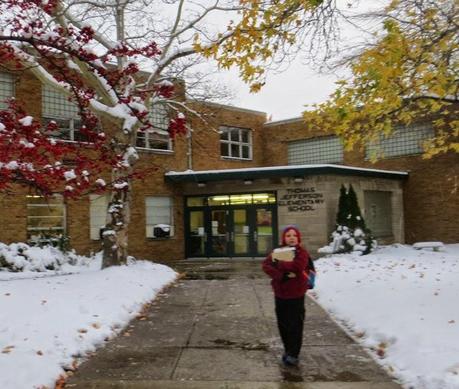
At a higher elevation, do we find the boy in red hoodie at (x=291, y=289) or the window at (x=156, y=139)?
the window at (x=156, y=139)

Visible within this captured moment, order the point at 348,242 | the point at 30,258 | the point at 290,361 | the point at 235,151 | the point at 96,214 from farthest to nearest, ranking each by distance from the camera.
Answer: the point at 235,151 → the point at 96,214 → the point at 348,242 → the point at 30,258 → the point at 290,361

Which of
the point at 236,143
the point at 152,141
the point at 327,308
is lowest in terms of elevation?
the point at 327,308

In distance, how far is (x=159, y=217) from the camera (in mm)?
22516

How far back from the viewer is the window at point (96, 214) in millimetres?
20156

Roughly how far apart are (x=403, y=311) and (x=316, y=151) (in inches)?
761

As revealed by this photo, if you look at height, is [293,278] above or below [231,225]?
below

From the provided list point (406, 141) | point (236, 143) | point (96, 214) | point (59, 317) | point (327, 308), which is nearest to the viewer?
point (59, 317)

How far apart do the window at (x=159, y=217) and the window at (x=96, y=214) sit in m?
2.13

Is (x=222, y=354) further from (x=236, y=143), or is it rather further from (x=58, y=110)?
(x=236, y=143)

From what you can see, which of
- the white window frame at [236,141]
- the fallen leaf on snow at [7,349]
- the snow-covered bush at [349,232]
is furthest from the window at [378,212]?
the fallen leaf on snow at [7,349]

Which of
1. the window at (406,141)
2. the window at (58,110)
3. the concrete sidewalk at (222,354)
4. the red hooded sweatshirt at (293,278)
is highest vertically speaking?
the window at (58,110)

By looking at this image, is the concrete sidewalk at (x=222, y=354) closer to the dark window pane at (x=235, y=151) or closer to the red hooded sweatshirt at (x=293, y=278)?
the red hooded sweatshirt at (x=293, y=278)

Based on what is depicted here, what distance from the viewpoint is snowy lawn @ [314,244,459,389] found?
558 cm

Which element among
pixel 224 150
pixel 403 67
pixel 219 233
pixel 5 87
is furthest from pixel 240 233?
pixel 403 67
